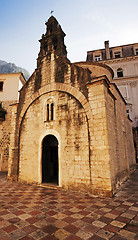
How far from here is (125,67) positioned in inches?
902

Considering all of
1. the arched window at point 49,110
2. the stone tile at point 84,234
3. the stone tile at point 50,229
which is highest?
the arched window at point 49,110

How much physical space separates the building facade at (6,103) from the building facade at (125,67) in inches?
581

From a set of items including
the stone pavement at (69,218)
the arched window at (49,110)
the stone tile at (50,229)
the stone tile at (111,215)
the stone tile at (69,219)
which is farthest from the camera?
the arched window at (49,110)

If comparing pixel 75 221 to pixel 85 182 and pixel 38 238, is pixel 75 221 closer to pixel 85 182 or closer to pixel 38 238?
pixel 38 238

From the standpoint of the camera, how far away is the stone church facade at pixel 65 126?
6.09 m

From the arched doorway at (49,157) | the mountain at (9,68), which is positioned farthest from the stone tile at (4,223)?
the mountain at (9,68)

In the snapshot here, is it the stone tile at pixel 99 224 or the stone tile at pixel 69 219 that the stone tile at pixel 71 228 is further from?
the stone tile at pixel 99 224

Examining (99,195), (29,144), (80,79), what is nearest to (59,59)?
(80,79)

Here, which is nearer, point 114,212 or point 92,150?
point 114,212

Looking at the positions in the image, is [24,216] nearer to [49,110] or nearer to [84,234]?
[84,234]

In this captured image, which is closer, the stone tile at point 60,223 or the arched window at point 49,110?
the stone tile at point 60,223

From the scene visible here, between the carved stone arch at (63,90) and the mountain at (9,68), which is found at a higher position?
the mountain at (9,68)

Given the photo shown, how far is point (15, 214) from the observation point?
402cm

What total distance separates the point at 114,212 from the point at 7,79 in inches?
701
